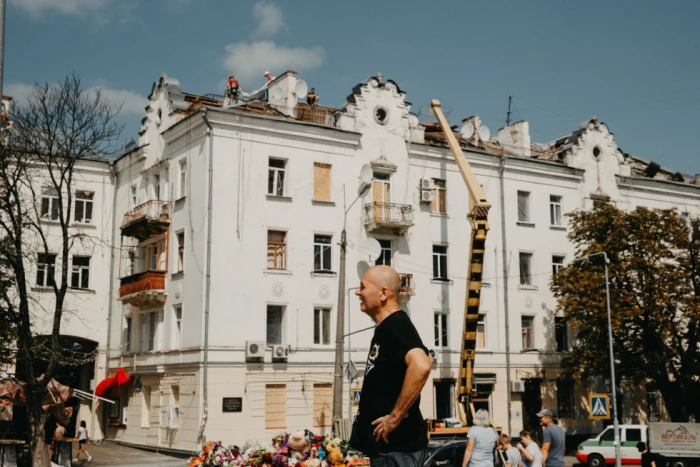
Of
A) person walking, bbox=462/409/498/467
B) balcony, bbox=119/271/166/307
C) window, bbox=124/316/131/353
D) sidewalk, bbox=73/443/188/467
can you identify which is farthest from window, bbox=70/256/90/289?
person walking, bbox=462/409/498/467

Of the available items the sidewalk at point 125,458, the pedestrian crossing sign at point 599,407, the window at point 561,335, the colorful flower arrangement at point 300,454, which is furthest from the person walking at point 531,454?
the window at point 561,335

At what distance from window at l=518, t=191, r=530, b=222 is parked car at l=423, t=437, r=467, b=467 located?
2703 centimetres

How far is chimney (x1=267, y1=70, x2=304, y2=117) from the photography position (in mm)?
38750

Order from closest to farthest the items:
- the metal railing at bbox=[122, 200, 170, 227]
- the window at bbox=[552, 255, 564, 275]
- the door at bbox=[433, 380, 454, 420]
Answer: the metal railing at bbox=[122, 200, 170, 227] → the door at bbox=[433, 380, 454, 420] → the window at bbox=[552, 255, 564, 275]

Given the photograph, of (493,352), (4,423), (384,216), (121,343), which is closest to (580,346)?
(493,352)

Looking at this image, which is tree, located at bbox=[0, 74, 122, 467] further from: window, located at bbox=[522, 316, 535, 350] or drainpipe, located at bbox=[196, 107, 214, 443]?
window, located at bbox=[522, 316, 535, 350]

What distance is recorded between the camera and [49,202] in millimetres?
40812

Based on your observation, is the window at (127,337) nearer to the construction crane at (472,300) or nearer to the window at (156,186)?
the window at (156,186)

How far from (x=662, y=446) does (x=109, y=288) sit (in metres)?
25.9

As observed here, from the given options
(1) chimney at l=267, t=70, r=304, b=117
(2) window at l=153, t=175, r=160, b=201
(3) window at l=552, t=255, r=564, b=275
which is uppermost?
(1) chimney at l=267, t=70, r=304, b=117

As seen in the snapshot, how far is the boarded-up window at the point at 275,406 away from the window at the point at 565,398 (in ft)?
47.9

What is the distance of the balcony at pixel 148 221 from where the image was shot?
37.4 meters

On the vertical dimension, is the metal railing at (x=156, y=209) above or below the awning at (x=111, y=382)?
above

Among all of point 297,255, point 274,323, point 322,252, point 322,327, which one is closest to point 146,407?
point 274,323
